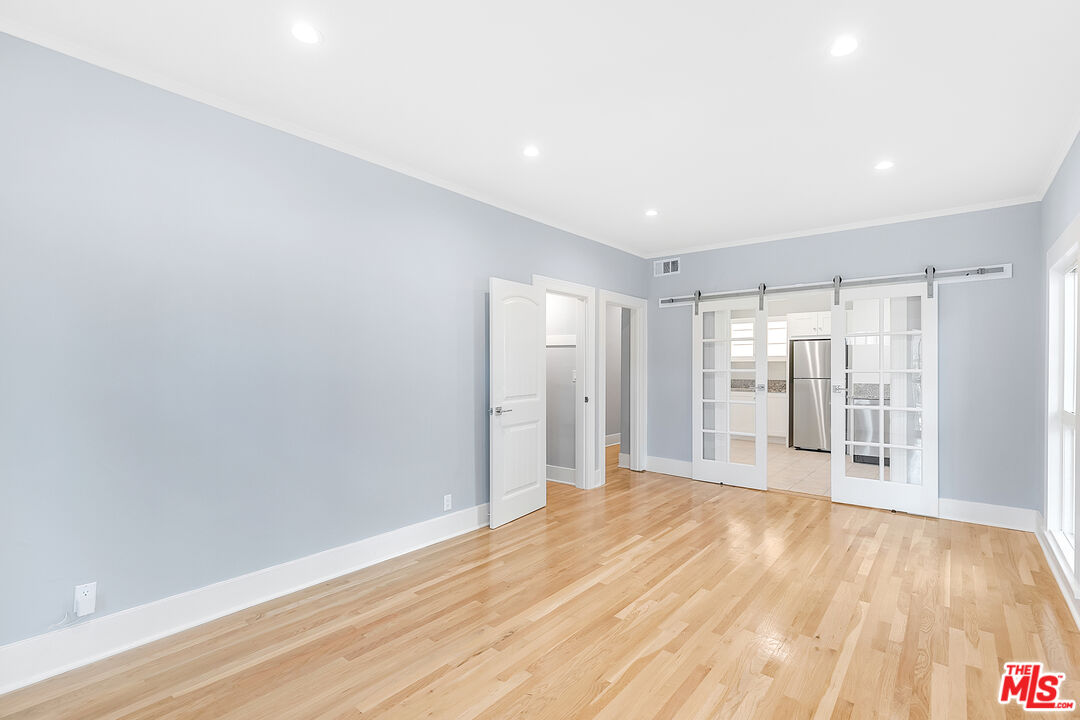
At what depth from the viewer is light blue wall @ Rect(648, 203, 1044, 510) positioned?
12.8 ft

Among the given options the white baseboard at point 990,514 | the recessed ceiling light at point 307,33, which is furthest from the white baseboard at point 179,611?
the white baseboard at point 990,514

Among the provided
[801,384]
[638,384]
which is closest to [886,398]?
[638,384]

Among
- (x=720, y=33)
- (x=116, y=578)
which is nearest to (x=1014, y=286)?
(x=720, y=33)

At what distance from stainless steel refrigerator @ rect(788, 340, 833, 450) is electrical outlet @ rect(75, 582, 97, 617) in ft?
25.9

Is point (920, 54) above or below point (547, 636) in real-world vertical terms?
above

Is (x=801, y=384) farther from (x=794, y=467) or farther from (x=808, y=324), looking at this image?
(x=794, y=467)

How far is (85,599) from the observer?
2.16 m

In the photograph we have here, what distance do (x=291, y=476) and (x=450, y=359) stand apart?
4.40 feet

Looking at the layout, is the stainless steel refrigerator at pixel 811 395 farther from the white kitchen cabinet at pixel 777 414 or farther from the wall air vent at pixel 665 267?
the wall air vent at pixel 665 267

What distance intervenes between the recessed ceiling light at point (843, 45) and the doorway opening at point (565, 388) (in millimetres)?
3171

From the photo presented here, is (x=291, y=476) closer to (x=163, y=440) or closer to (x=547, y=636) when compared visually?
(x=163, y=440)

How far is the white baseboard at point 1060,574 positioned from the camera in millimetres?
2551

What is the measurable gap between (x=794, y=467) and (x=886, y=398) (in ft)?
6.81

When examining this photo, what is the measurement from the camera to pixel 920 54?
2125mm
